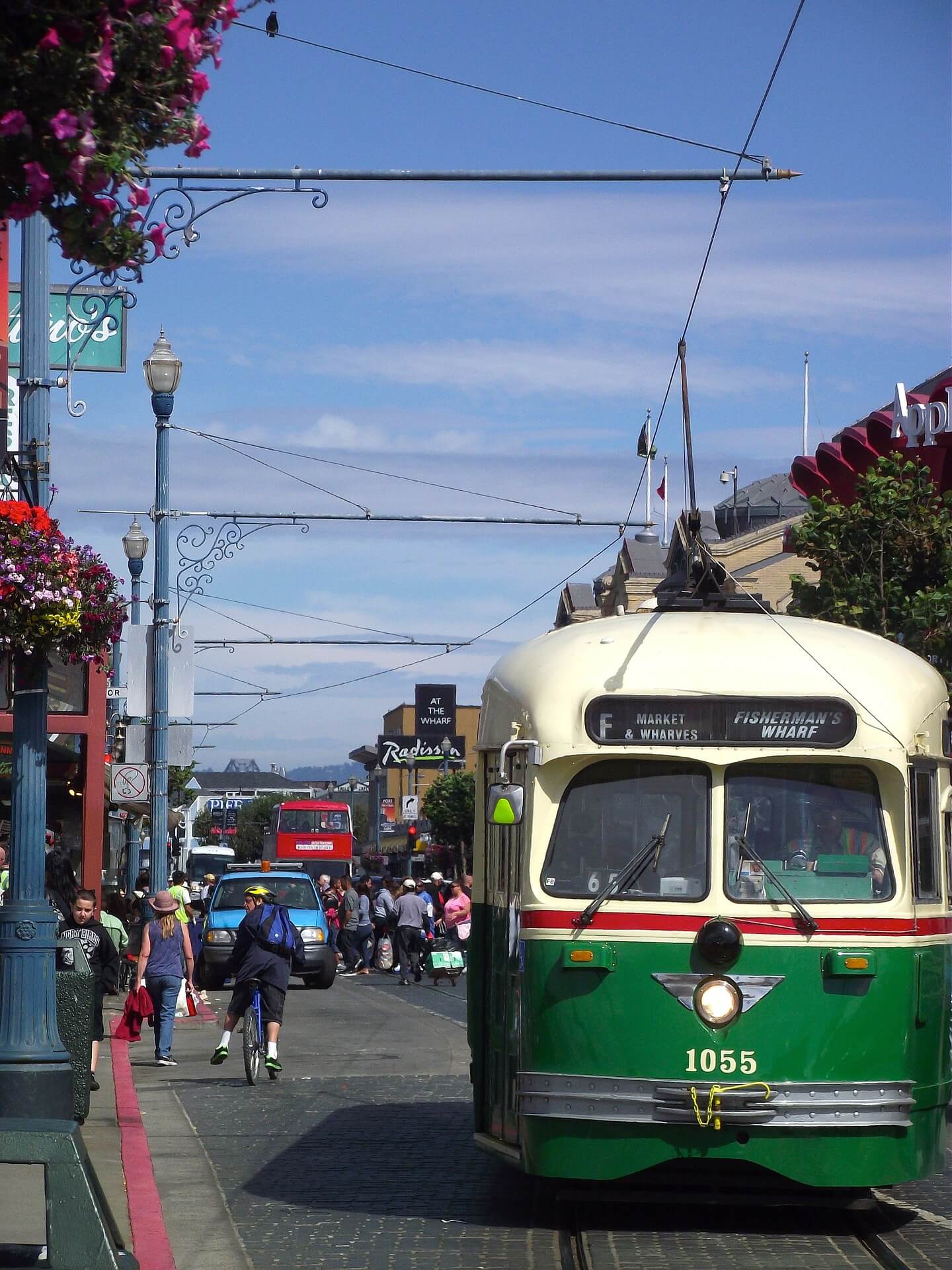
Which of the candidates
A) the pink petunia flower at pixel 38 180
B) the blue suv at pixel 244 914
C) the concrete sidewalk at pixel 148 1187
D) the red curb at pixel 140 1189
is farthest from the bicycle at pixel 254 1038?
the blue suv at pixel 244 914

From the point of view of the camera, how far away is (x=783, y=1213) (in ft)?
34.1

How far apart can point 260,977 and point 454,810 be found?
3307 inches

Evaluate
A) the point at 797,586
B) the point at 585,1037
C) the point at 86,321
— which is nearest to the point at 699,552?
the point at 585,1037

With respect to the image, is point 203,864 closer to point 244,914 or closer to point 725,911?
point 244,914

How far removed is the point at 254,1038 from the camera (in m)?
17.4

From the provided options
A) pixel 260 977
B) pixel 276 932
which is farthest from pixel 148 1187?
pixel 276 932

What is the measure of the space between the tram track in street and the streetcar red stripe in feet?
4.73

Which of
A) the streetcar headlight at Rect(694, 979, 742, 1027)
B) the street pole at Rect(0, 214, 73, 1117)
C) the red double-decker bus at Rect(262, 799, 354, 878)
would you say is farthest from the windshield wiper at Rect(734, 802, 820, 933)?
the red double-decker bus at Rect(262, 799, 354, 878)

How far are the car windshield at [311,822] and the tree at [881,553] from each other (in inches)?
1728

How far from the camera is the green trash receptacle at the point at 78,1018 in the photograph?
1335cm

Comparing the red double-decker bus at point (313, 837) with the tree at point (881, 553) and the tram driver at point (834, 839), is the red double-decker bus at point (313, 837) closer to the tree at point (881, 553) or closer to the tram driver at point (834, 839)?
the tree at point (881, 553)

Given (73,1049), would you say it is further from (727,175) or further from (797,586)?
(797,586)

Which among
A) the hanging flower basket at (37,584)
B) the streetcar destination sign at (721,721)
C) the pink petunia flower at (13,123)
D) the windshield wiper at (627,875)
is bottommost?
the windshield wiper at (627,875)

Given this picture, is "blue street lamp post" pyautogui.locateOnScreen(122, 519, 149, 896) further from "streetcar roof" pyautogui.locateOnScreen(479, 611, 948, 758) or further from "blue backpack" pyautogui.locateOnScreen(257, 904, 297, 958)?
"streetcar roof" pyautogui.locateOnScreen(479, 611, 948, 758)
